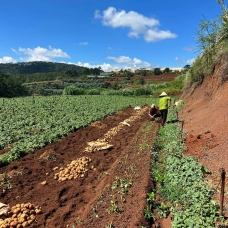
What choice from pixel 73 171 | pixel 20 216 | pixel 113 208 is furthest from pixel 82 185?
pixel 20 216

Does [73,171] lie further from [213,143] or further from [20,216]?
[213,143]

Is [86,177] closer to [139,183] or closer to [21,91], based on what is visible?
[139,183]

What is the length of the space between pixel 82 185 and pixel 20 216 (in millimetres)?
1755

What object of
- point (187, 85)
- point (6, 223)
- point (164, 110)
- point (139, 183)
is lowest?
point (6, 223)

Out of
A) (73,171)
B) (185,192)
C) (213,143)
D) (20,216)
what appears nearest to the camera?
(20,216)

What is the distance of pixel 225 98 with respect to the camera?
10359mm

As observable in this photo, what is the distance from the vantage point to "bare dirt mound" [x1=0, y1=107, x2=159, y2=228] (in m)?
4.45

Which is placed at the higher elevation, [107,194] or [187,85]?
[187,85]

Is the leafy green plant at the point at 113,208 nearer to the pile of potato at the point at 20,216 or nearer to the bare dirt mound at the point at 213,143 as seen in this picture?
the pile of potato at the point at 20,216

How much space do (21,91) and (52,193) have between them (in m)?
67.7

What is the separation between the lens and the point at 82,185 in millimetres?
5957

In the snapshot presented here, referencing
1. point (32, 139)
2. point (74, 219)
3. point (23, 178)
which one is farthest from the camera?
point (32, 139)

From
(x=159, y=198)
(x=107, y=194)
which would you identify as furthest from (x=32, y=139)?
(x=159, y=198)

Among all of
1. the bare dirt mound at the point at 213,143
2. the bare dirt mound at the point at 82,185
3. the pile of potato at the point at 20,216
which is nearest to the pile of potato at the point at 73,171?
the bare dirt mound at the point at 82,185
